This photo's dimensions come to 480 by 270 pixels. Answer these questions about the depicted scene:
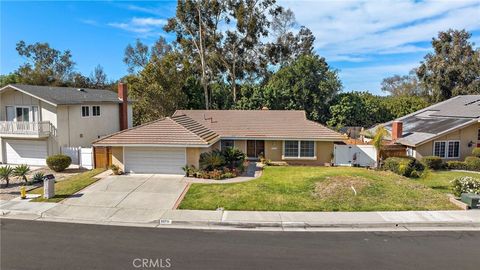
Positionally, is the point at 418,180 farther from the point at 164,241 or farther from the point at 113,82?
the point at 113,82

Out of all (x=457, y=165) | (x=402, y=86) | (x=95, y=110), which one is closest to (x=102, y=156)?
(x=95, y=110)

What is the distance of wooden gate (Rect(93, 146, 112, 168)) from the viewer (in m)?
21.5

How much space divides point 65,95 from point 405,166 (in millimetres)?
24967

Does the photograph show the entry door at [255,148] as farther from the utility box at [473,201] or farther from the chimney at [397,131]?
the utility box at [473,201]

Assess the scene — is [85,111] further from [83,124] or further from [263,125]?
[263,125]

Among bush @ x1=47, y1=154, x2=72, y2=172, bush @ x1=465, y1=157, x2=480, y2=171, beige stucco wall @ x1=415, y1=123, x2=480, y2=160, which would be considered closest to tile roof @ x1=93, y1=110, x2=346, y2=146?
bush @ x1=47, y1=154, x2=72, y2=172

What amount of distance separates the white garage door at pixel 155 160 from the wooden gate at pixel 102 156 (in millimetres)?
2127

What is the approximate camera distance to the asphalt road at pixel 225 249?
347 inches

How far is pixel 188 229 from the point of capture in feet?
38.2

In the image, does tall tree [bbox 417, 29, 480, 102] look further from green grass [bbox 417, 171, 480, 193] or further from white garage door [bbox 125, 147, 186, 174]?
white garage door [bbox 125, 147, 186, 174]

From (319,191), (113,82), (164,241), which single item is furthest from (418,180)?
(113,82)

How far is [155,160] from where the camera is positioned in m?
19.9

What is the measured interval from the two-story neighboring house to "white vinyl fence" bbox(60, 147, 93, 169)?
3.63 ft

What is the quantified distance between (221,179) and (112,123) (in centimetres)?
1603
